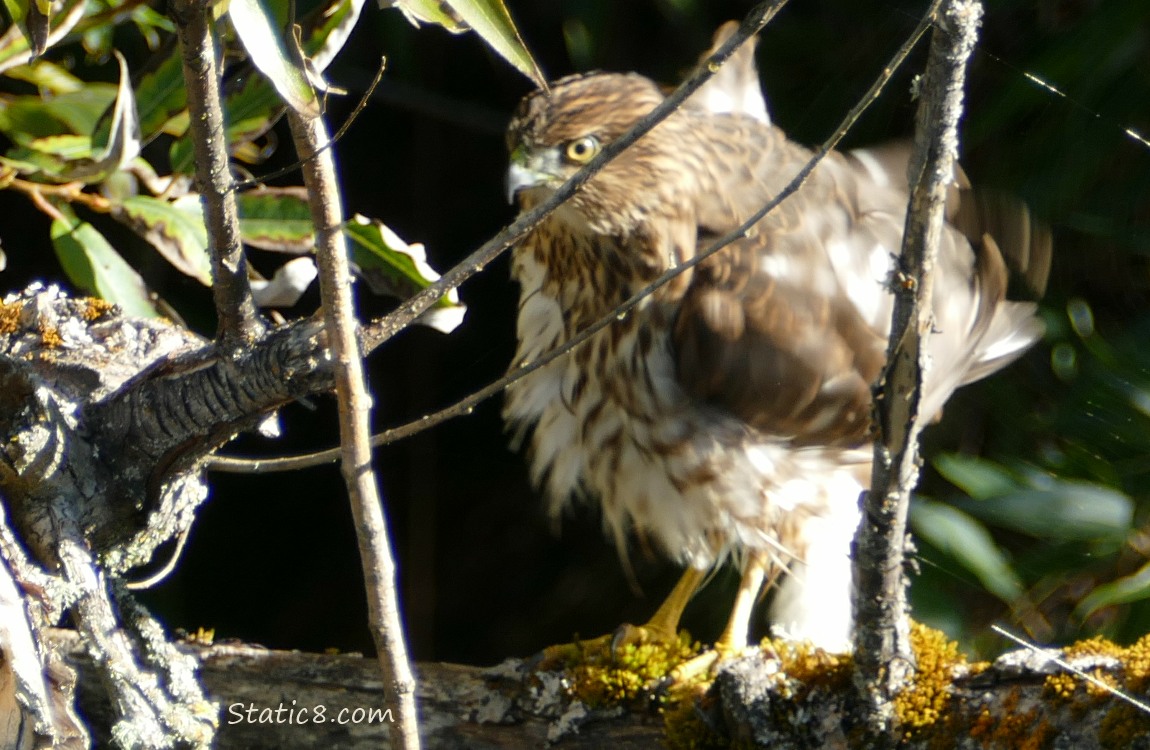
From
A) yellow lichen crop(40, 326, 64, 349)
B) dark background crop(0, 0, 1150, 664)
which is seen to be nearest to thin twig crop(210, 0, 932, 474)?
yellow lichen crop(40, 326, 64, 349)

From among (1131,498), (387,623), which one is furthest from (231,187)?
(1131,498)

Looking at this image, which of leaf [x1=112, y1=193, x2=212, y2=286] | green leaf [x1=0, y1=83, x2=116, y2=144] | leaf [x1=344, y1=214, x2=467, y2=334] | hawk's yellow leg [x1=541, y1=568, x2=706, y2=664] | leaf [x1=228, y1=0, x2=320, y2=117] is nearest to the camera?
leaf [x1=228, y1=0, x2=320, y2=117]

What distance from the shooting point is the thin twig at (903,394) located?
46.6 inches

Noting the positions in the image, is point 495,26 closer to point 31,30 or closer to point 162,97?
point 31,30

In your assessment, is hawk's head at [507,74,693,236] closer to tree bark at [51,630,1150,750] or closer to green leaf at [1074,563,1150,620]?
tree bark at [51,630,1150,750]

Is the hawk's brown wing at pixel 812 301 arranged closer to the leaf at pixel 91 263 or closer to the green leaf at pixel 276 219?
the green leaf at pixel 276 219

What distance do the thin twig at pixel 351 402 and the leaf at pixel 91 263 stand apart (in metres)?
0.76

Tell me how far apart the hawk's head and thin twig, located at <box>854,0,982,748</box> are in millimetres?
808

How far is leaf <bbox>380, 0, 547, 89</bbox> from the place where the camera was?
1.05 m

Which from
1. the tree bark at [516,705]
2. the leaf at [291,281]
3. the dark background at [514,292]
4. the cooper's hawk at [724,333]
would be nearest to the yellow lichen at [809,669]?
the tree bark at [516,705]

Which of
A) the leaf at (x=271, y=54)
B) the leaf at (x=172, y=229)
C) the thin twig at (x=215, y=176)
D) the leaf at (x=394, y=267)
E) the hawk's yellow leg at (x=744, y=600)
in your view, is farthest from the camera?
the hawk's yellow leg at (x=744, y=600)

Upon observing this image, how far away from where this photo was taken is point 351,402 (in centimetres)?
119

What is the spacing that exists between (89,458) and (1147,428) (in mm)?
1556

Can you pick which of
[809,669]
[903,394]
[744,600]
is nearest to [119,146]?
[903,394]
